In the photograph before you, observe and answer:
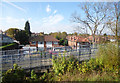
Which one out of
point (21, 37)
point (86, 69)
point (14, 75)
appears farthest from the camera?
point (21, 37)

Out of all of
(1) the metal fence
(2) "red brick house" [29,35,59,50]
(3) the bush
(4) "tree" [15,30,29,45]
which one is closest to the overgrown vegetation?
(3) the bush

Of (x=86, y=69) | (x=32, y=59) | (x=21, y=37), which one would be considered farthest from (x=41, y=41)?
(x=86, y=69)

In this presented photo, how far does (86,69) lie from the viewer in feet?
12.9

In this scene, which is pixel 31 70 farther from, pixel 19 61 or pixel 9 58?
pixel 9 58

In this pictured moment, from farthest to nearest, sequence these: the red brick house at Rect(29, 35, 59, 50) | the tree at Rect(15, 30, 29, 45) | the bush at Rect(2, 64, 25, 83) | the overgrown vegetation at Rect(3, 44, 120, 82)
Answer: the red brick house at Rect(29, 35, 59, 50) < the tree at Rect(15, 30, 29, 45) < the overgrown vegetation at Rect(3, 44, 120, 82) < the bush at Rect(2, 64, 25, 83)

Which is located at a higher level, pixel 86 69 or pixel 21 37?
pixel 21 37

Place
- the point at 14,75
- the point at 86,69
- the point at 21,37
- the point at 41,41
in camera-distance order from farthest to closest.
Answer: the point at 41,41 < the point at 21,37 < the point at 86,69 < the point at 14,75

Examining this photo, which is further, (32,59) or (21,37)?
(21,37)

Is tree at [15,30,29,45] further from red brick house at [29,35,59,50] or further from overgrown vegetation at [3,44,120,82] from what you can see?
overgrown vegetation at [3,44,120,82]

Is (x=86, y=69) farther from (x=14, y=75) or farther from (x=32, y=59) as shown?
(x=14, y=75)

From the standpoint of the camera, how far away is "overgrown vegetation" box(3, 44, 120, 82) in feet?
11.8

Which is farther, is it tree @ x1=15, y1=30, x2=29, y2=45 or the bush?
tree @ x1=15, y1=30, x2=29, y2=45

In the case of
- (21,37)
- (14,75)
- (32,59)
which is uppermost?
(21,37)

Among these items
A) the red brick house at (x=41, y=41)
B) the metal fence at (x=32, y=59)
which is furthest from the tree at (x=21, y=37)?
the metal fence at (x=32, y=59)
